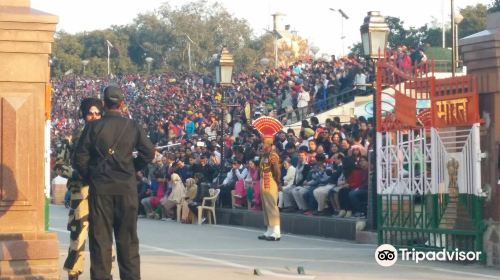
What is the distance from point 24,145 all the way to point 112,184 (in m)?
1.83

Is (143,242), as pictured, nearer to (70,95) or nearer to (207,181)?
(207,181)

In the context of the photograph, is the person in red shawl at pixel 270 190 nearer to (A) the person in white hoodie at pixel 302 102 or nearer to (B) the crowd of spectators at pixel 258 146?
(B) the crowd of spectators at pixel 258 146

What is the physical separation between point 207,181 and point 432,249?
47.9 ft

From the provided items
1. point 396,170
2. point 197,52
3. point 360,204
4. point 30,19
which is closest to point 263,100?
point 360,204

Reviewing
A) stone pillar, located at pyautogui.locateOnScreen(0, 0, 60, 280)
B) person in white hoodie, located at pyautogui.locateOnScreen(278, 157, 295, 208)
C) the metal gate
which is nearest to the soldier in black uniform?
stone pillar, located at pyautogui.locateOnScreen(0, 0, 60, 280)

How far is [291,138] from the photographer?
2944 cm

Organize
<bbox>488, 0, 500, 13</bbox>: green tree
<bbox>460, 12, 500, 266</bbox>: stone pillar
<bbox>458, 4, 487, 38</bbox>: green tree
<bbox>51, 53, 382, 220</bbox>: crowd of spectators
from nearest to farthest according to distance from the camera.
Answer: <bbox>460, 12, 500, 266</bbox>: stone pillar → <bbox>51, 53, 382, 220</bbox>: crowd of spectators → <bbox>488, 0, 500, 13</bbox>: green tree → <bbox>458, 4, 487, 38</bbox>: green tree

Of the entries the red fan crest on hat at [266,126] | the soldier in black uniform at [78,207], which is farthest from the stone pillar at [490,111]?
the red fan crest on hat at [266,126]

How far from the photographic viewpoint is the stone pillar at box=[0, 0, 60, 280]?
12.5 meters

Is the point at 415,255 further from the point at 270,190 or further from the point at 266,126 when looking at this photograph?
the point at 266,126

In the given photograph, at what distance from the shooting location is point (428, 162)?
16.4 meters

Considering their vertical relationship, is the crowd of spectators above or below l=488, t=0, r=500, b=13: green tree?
below

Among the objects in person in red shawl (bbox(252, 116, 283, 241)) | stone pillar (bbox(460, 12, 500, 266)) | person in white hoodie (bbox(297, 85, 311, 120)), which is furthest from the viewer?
person in white hoodie (bbox(297, 85, 311, 120))

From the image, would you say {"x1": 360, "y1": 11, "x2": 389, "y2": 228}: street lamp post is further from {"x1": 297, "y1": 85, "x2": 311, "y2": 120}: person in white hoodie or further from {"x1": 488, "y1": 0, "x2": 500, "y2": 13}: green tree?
{"x1": 488, "y1": 0, "x2": 500, "y2": 13}: green tree
